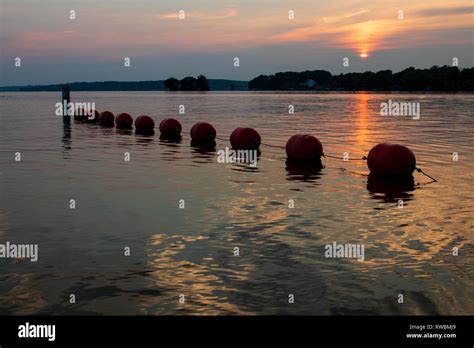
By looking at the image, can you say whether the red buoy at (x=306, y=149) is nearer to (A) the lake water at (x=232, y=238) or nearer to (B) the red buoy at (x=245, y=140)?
(A) the lake water at (x=232, y=238)

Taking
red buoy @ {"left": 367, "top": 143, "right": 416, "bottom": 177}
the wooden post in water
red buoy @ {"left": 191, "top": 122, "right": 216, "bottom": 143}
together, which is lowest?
red buoy @ {"left": 367, "top": 143, "right": 416, "bottom": 177}

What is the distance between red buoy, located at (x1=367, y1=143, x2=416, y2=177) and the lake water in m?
0.73

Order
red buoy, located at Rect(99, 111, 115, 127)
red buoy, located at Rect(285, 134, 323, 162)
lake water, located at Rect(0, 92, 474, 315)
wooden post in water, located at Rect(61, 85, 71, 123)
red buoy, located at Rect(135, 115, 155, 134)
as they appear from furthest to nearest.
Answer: wooden post in water, located at Rect(61, 85, 71, 123) → red buoy, located at Rect(99, 111, 115, 127) → red buoy, located at Rect(135, 115, 155, 134) → red buoy, located at Rect(285, 134, 323, 162) → lake water, located at Rect(0, 92, 474, 315)

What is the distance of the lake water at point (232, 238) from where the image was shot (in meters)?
8.74

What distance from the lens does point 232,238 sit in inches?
479

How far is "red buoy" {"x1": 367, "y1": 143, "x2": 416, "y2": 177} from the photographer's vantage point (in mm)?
20109

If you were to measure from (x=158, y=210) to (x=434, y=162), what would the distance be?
48.0ft

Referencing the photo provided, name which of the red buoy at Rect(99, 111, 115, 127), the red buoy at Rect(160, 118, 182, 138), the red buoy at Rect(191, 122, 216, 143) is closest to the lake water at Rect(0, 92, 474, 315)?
the red buoy at Rect(191, 122, 216, 143)

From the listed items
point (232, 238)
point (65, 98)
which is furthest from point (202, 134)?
point (65, 98)

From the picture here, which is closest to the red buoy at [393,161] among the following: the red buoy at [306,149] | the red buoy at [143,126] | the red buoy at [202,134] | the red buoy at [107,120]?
the red buoy at [306,149]

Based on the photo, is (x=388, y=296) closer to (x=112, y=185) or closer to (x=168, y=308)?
(x=168, y=308)

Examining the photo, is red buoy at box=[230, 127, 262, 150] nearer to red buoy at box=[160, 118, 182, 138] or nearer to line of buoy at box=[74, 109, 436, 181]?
line of buoy at box=[74, 109, 436, 181]

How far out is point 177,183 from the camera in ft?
63.2
